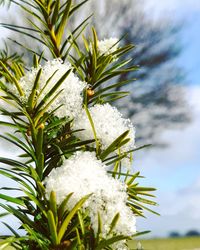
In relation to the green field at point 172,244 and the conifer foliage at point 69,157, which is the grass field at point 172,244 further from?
the conifer foliage at point 69,157

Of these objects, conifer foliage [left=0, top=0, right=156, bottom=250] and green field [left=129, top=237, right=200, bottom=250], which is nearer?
conifer foliage [left=0, top=0, right=156, bottom=250]

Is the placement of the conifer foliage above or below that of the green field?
below

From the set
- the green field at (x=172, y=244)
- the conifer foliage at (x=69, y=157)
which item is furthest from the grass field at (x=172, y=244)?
the conifer foliage at (x=69, y=157)

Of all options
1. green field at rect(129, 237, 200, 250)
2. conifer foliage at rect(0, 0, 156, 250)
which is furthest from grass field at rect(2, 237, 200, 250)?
conifer foliage at rect(0, 0, 156, 250)

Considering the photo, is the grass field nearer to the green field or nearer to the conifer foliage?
the green field

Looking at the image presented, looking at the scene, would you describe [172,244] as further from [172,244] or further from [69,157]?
[69,157]

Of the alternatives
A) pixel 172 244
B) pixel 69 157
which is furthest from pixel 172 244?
pixel 69 157
